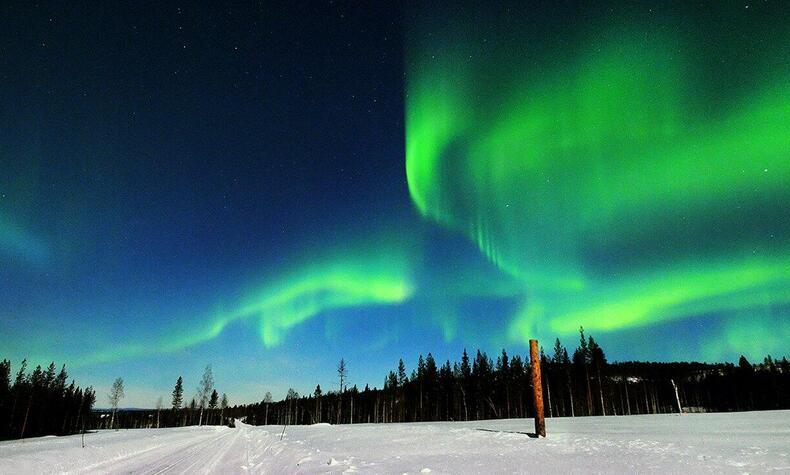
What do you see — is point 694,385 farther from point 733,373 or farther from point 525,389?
point 525,389

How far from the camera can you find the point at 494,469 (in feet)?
31.2

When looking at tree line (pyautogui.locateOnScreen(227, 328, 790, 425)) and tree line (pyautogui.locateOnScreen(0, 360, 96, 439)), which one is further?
tree line (pyautogui.locateOnScreen(227, 328, 790, 425))

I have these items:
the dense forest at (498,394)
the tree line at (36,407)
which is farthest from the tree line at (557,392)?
the tree line at (36,407)

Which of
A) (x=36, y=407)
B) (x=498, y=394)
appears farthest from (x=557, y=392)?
(x=36, y=407)

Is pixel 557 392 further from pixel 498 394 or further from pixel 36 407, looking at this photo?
pixel 36 407

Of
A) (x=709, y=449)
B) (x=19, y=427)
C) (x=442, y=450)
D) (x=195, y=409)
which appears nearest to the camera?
(x=709, y=449)

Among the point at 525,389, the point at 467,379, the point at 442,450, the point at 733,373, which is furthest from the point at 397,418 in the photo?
the point at 442,450

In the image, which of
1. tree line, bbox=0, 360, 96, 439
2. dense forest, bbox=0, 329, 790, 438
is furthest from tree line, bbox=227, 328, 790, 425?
tree line, bbox=0, 360, 96, 439

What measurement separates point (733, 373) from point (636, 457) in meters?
136

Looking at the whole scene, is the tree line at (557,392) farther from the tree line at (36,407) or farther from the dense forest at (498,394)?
the tree line at (36,407)

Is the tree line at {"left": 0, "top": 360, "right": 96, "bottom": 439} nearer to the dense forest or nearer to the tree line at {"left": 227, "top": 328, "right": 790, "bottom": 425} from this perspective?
the dense forest

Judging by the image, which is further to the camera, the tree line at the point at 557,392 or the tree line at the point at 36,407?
the tree line at the point at 557,392

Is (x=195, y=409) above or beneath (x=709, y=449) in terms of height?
beneath

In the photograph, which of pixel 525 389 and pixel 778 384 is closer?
pixel 525 389
